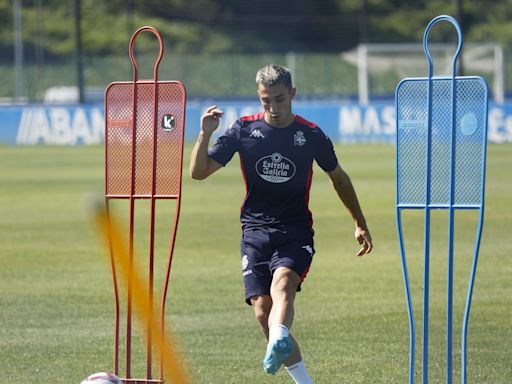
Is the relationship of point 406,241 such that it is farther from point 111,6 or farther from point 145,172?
point 111,6

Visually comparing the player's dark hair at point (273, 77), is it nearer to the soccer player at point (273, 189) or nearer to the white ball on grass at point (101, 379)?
the soccer player at point (273, 189)

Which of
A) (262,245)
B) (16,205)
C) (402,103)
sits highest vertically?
(402,103)

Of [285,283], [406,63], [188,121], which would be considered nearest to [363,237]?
[285,283]

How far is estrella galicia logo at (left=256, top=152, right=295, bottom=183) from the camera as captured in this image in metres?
7.74

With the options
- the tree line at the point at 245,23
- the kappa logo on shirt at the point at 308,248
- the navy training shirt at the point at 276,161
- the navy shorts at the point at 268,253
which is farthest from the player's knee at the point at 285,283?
the tree line at the point at 245,23

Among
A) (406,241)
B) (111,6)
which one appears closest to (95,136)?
(406,241)

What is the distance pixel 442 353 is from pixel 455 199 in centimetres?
284

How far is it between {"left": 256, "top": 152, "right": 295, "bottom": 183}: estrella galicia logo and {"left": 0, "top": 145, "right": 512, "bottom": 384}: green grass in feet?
5.74

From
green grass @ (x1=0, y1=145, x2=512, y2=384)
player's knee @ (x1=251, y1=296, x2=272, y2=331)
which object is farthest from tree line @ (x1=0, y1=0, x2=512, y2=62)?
player's knee @ (x1=251, y1=296, x2=272, y2=331)

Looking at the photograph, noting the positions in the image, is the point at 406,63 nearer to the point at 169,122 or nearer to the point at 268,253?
the point at 268,253

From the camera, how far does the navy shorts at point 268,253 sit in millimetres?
7703

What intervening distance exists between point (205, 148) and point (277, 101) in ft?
1.74

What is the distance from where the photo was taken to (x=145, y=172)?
7777mm

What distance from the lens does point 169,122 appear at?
7.65 m
